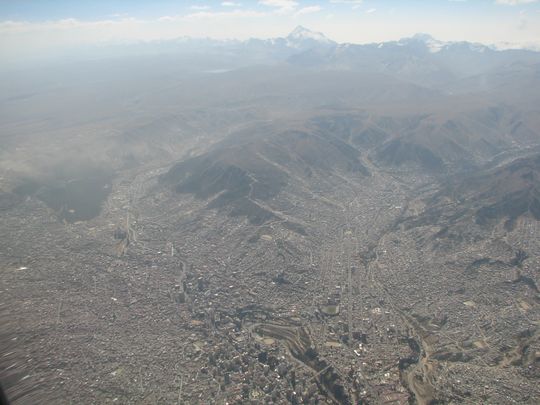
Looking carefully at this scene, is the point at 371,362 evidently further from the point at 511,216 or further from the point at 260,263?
the point at 511,216

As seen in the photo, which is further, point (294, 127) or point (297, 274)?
point (294, 127)

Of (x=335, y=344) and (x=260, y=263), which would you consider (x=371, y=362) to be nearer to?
(x=335, y=344)

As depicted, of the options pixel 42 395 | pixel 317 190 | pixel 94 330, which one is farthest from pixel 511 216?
pixel 42 395

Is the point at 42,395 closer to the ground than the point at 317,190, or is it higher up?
higher up

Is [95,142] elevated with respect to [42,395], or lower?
lower

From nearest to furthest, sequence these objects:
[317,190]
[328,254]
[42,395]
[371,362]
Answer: [42,395] < [371,362] < [328,254] < [317,190]

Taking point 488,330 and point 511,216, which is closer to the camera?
point 488,330

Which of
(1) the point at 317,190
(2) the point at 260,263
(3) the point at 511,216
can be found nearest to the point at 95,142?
(1) the point at 317,190

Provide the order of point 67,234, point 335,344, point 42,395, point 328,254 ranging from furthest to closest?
point 67,234 → point 328,254 → point 335,344 → point 42,395

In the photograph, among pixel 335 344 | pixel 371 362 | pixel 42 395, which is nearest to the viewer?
pixel 42 395
